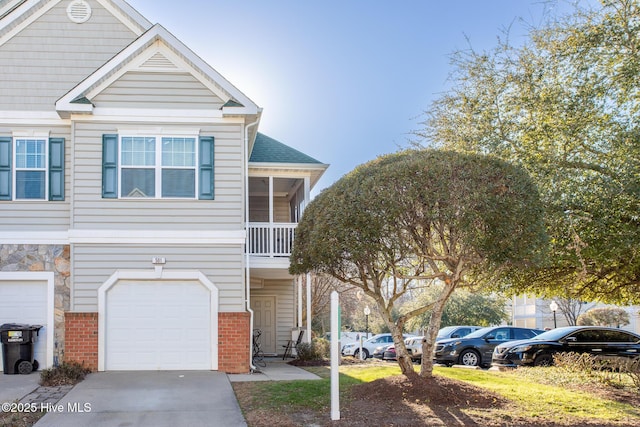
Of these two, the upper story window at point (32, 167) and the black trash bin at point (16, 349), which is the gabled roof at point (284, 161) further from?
the black trash bin at point (16, 349)

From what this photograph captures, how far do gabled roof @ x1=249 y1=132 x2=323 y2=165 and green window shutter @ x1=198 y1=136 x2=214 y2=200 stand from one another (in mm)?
2671

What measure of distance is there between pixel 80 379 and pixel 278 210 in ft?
31.4

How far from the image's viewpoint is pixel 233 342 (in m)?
14.6

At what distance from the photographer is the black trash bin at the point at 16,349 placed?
14.1 meters

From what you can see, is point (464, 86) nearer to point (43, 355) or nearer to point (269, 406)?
point (269, 406)

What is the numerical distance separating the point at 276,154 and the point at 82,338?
6925 millimetres

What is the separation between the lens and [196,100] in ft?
49.3

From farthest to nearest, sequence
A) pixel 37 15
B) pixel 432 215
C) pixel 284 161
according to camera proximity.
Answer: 1. pixel 284 161
2. pixel 37 15
3. pixel 432 215

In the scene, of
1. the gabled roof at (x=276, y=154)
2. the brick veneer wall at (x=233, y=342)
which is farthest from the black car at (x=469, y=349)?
the brick veneer wall at (x=233, y=342)

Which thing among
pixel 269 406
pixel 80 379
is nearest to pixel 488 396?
pixel 269 406

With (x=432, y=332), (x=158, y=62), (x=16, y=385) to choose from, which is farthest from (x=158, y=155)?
(x=432, y=332)

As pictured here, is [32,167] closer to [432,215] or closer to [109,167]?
[109,167]

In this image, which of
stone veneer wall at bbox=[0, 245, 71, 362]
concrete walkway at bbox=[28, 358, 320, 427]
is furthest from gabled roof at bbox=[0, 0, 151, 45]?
concrete walkway at bbox=[28, 358, 320, 427]

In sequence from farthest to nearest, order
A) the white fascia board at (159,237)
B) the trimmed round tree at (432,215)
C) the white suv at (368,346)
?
the white suv at (368,346), the white fascia board at (159,237), the trimmed round tree at (432,215)
